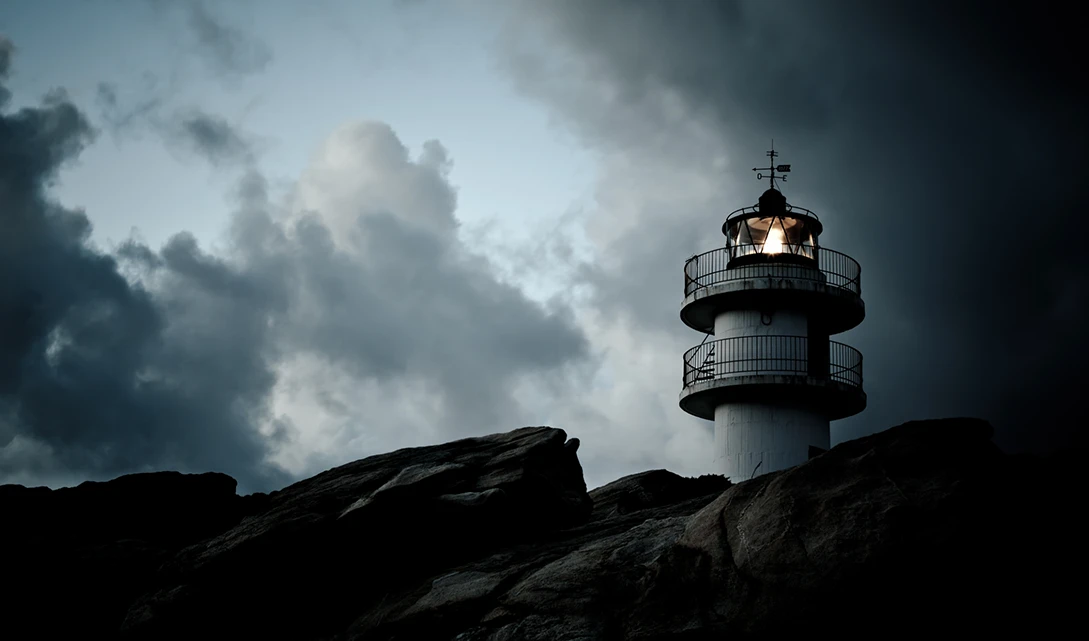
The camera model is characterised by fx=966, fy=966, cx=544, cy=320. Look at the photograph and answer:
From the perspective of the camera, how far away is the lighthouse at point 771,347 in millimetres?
30109

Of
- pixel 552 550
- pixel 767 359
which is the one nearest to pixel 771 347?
pixel 767 359

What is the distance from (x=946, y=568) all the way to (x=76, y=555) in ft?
56.1

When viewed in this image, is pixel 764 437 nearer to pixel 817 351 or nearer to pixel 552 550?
pixel 817 351

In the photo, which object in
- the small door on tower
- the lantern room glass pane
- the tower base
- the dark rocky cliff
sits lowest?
the dark rocky cliff

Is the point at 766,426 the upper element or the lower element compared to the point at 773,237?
lower

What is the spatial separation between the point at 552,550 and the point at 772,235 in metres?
19.6

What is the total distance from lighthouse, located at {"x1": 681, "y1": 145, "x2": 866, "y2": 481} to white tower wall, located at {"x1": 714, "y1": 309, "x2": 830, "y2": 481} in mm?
32

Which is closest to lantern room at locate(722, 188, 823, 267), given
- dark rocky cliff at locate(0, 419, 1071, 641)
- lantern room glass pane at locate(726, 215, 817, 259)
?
lantern room glass pane at locate(726, 215, 817, 259)

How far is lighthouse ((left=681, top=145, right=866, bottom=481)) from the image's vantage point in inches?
1185

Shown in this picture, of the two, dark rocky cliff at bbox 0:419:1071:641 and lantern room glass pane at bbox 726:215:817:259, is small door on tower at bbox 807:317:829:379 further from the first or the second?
dark rocky cliff at bbox 0:419:1071:641

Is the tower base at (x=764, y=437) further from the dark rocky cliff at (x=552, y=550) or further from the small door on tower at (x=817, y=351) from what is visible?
A: the dark rocky cliff at (x=552, y=550)

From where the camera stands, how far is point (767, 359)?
1193 inches

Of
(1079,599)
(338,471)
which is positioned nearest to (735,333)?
(338,471)

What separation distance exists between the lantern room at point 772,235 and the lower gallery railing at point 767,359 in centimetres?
269
